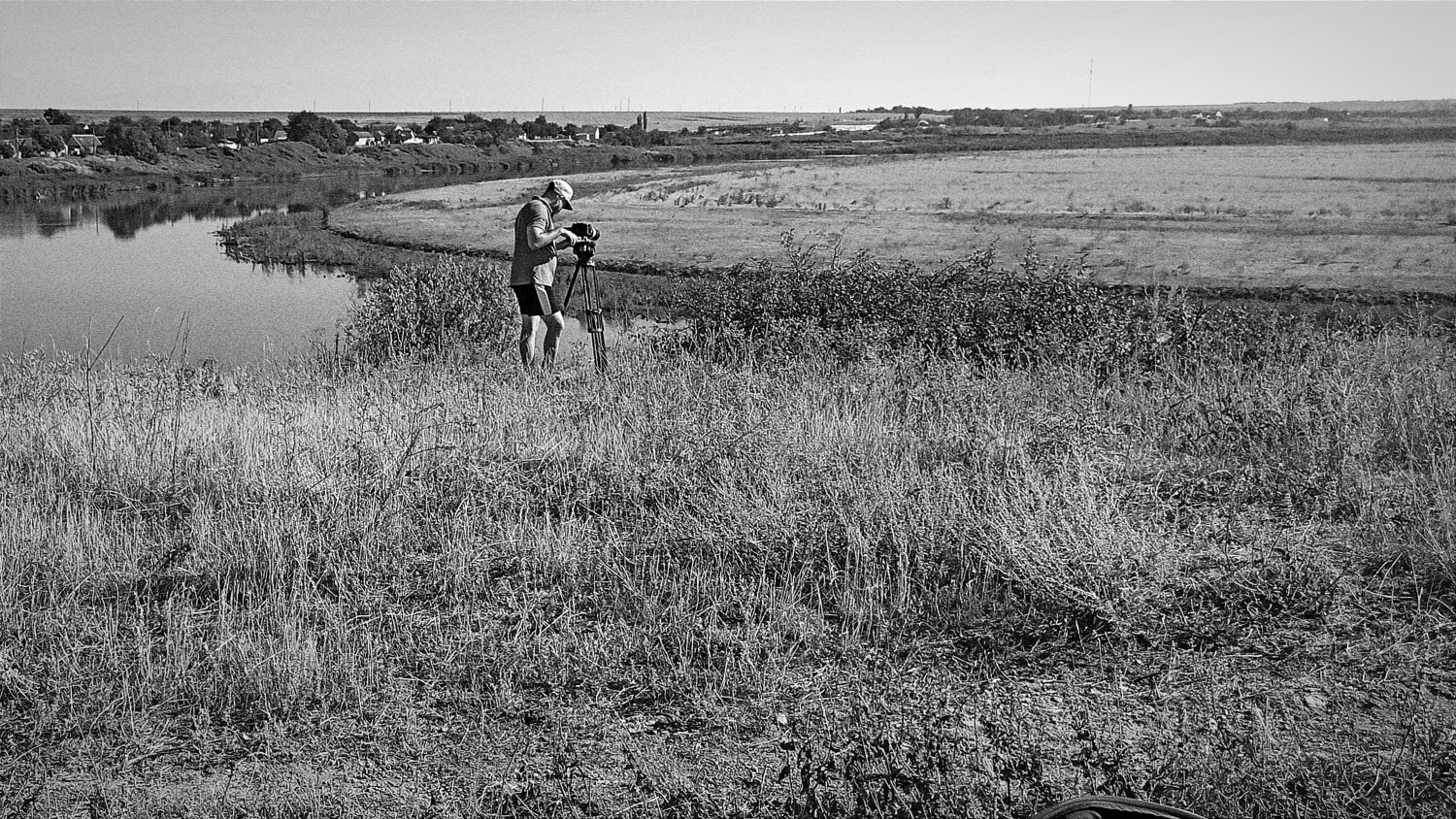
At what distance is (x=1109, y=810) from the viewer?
2707 millimetres

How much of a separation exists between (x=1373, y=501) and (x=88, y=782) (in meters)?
5.55

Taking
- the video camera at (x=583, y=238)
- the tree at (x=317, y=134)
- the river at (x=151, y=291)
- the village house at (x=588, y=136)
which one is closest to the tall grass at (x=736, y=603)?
the video camera at (x=583, y=238)

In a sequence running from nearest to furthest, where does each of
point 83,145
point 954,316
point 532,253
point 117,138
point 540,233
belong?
1. point 540,233
2. point 532,253
3. point 954,316
4. point 83,145
5. point 117,138

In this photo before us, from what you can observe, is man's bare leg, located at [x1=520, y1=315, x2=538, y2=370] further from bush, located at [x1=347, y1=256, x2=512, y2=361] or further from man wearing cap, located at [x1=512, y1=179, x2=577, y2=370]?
bush, located at [x1=347, y1=256, x2=512, y2=361]

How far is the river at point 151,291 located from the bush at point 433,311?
1.49 m

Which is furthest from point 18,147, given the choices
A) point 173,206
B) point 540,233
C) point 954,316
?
point 954,316

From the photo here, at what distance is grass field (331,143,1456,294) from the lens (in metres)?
28.5

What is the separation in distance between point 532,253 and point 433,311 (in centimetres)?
Result: 295

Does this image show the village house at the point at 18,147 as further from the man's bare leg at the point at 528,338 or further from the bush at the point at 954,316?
the man's bare leg at the point at 528,338

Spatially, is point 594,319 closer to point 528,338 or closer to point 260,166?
point 528,338

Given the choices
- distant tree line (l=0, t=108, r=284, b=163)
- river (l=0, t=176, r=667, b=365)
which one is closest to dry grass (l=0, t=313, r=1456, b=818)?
river (l=0, t=176, r=667, b=365)

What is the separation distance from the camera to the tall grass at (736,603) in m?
3.54

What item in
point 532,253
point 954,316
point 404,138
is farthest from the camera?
point 404,138

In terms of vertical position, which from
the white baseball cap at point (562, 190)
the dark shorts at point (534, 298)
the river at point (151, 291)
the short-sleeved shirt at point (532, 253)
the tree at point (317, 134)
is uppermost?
the tree at point (317, 134)
